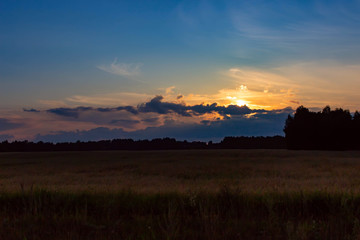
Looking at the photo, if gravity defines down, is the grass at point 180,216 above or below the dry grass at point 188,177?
above

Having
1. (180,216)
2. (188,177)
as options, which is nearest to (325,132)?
(188,177)

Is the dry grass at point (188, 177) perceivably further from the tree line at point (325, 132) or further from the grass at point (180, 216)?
the tree line at point (325, 132)

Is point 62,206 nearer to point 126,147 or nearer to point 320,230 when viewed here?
point 320,230

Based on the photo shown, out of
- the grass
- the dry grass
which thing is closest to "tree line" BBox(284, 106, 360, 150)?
the dry grass

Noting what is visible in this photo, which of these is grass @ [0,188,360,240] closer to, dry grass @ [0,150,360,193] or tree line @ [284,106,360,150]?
dry grass @ [0,150,360,193]

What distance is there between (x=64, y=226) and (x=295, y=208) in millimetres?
5181

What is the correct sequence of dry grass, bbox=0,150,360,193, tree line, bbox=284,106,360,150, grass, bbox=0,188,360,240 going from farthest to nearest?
tree line, bbox=284,106,360,150, dry grass, bbox=0,150,360,193, grass, bbox=0,188,360,240

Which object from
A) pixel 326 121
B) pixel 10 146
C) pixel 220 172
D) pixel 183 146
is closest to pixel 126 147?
pixel 183 146

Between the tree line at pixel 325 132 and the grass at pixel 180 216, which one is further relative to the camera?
the tree line at pixel 325 132

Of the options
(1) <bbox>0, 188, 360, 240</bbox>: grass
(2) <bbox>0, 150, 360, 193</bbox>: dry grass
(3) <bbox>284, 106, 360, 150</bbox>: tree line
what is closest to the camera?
(1) <bbox>0, 188, 360, 240</bbox>: grass

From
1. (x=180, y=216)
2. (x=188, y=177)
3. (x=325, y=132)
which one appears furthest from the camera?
(x=325, y=132)

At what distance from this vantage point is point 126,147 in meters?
108

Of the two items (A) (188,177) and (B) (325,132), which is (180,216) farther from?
(B) (325,132)

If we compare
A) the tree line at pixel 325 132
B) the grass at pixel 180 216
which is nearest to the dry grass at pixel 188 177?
the grass at pixel 180 216
